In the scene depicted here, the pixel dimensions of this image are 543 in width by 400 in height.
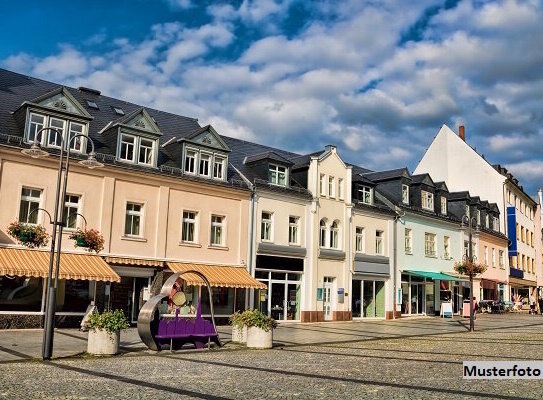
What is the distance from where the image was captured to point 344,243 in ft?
118

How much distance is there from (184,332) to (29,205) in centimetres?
1049

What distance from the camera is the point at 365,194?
38719 mm

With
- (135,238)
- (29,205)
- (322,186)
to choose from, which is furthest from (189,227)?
(322,186)

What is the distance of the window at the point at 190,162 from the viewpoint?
29312 millimetres

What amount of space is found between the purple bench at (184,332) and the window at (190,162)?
39.6 ft

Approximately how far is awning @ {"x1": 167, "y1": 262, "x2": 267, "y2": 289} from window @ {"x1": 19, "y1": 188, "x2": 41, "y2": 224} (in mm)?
6455

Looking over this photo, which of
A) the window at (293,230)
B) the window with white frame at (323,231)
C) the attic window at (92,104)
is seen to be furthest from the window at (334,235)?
the attic window at (92,104)

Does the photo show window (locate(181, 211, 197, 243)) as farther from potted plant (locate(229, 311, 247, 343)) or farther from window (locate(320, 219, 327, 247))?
potted plant (locate(229, 311, 247, 343))

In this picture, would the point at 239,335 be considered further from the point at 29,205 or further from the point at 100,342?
the point at 29,205

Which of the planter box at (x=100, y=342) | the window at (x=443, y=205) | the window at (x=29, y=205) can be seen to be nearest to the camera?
the planter box at (x=100, y=342)

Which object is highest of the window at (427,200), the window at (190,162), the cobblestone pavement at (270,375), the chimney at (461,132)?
the chimney at (461,132)

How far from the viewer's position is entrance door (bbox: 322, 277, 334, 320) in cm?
3444

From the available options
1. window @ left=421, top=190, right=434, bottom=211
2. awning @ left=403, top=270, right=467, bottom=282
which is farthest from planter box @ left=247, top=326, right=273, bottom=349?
window @ left=421, top=190, right=434, bottom=211

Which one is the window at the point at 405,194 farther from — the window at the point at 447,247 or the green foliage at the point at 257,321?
the green foliage at the point at 257,321
